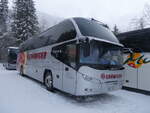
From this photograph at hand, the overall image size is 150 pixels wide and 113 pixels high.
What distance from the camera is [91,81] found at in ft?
15.6

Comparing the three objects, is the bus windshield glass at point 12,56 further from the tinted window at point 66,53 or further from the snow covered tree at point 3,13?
the snow covered tree at point 3,13

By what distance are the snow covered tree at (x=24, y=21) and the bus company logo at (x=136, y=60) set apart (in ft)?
75.0

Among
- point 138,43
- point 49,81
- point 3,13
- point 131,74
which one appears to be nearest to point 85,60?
point 49,81

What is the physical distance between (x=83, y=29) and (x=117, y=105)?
3.07 meters

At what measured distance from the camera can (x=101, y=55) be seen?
504 centimetres

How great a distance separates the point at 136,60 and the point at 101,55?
3201mm

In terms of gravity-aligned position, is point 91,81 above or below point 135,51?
below

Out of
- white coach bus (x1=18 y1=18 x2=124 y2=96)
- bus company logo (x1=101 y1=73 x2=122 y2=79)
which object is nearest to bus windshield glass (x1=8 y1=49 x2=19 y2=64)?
white coach bus (x1=18 y1=18 x2=124 y2=96)

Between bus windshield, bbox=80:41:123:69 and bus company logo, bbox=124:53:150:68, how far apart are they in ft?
6.77

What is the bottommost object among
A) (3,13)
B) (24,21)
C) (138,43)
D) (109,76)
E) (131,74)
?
(131,74)

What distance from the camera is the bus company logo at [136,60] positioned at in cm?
696

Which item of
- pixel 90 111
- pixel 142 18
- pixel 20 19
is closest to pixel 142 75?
pixel 90 111

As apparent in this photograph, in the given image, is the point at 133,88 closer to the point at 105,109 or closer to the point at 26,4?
the point at 105,109

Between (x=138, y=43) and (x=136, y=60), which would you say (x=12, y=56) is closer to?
(x=136, y=60)
